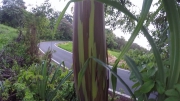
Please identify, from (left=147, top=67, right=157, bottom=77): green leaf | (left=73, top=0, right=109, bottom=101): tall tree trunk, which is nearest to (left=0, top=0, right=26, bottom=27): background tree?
(left=73, top=0, right=109, bottom=101): tall tree trunk

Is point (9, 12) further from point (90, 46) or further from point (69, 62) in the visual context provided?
point (90, 46)

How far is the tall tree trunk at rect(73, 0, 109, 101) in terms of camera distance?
0.43 m

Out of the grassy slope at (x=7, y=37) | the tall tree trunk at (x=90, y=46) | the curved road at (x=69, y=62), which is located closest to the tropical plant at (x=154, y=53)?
the tall tree trunk at (x=90, y=46)

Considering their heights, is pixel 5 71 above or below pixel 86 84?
below

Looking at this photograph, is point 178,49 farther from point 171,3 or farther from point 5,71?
point 5,71

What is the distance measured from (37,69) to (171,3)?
1012mm

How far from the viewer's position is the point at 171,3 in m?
0.27

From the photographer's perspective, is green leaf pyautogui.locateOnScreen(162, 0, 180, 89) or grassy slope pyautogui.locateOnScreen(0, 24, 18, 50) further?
grassy slope pyautogui.locateOnScreen(0, 24, 18, 50)

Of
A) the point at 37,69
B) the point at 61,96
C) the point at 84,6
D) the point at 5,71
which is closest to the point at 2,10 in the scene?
the point at 5,71

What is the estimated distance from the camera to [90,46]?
43cm

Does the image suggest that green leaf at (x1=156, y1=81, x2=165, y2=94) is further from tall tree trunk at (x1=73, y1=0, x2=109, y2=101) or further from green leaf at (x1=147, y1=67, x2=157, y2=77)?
tall tree trunk at (x1=73, y1=0, x2=109, y2=101)

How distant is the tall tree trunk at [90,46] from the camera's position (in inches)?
17.0

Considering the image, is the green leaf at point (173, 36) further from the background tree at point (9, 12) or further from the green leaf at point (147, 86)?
the background tree at point (9, 12)

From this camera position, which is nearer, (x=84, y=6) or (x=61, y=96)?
(x=84, y=6)
